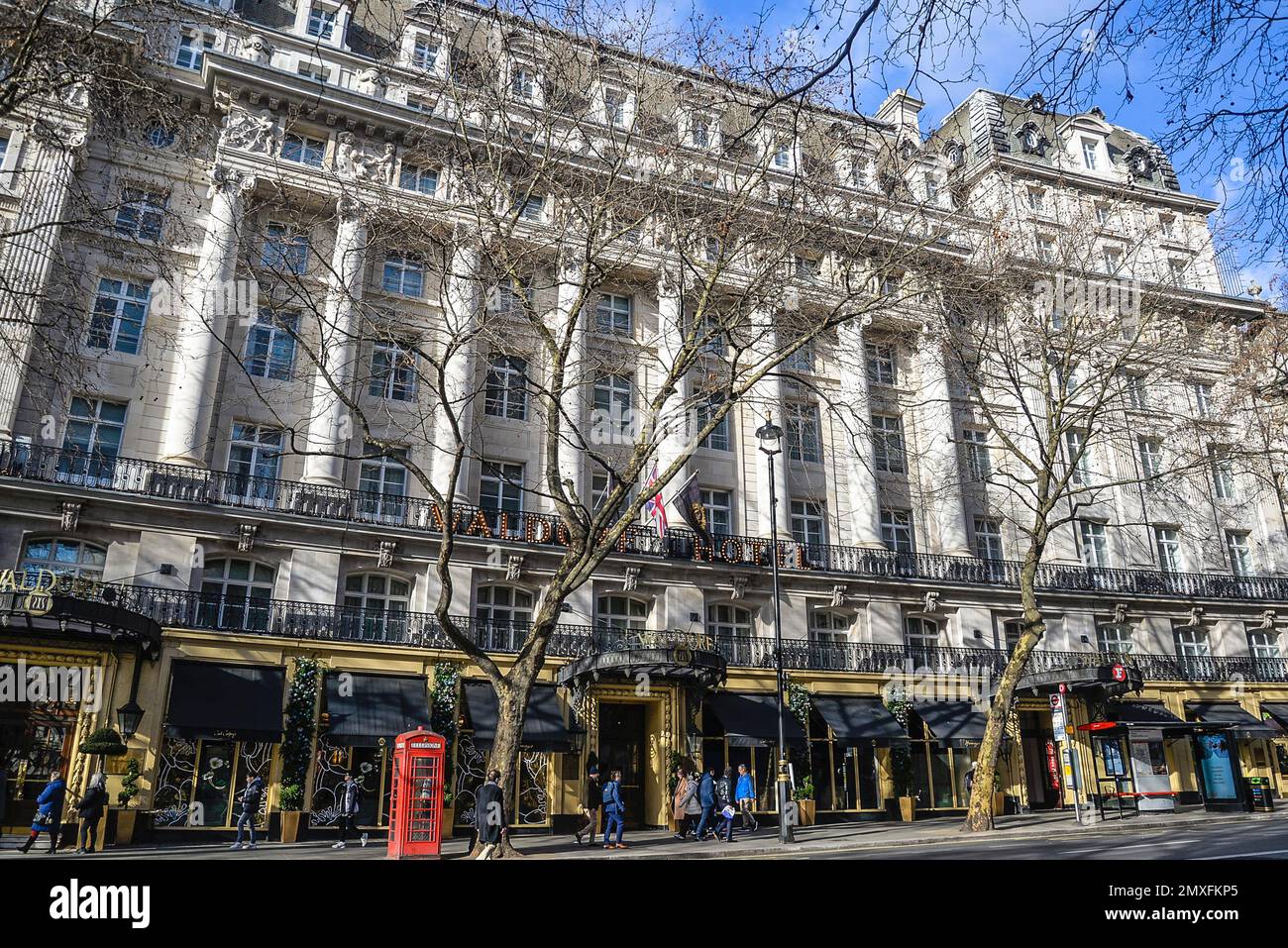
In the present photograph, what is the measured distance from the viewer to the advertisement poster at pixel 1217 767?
1102 inches

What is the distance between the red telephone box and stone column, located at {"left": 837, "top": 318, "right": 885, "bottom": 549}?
19.4 metres

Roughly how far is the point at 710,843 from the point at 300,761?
34.2 ft

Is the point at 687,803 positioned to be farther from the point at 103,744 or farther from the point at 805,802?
the point at 103,744

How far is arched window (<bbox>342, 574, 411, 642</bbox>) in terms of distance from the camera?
2480 cm

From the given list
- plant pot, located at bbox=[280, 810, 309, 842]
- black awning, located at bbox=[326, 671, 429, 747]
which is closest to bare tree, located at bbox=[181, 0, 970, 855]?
black awning, located at bbox=[326, 671, 429, 747]

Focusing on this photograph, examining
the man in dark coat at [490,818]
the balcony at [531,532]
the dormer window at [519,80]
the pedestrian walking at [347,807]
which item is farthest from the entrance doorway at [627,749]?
the dormer window at [519,80]

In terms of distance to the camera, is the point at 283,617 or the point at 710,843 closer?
the point at 710,843

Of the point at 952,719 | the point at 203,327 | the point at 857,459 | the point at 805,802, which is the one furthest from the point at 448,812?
the point at 857,459

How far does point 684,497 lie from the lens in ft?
91.0

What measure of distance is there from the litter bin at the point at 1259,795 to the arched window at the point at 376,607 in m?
25.0

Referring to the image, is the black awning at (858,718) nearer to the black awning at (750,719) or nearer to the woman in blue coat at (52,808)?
the black awning at (750,719)
